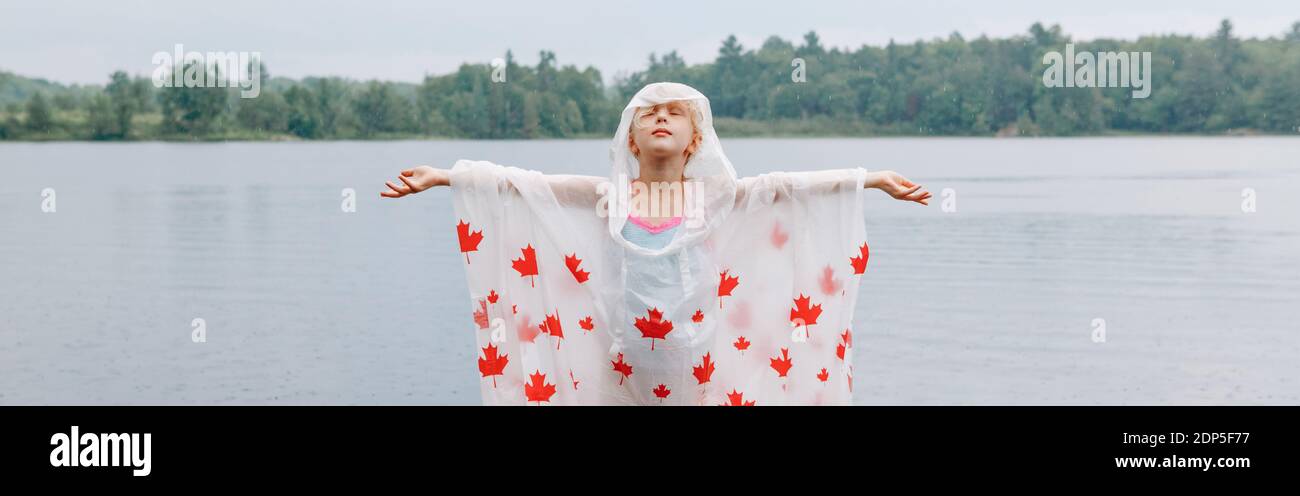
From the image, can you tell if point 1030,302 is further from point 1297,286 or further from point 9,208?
point 9,208

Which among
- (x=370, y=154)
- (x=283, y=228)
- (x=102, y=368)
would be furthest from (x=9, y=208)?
(x=370, y=154)

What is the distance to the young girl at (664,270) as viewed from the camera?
4766 millimetres

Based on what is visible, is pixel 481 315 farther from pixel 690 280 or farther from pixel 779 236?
pixel 779 236

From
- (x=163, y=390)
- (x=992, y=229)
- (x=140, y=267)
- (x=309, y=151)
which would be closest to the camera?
(x=163, y=390)

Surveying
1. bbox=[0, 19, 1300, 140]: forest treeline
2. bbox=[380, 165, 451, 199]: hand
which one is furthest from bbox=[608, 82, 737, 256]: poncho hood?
bbox=[0, 19, 1300, 140]: forest treeline

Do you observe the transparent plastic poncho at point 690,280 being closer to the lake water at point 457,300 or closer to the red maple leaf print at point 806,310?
the red maple leaf print at point 806,310

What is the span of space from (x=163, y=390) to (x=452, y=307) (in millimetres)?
4667

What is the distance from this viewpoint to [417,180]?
473 centimetres

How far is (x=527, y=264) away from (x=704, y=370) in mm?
676

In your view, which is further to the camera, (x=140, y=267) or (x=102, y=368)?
(x=140, y=267)

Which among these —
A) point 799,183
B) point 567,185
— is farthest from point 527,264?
point 799,183

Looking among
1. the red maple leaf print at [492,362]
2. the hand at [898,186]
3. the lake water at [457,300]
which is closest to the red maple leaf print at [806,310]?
the hand at [898,186]

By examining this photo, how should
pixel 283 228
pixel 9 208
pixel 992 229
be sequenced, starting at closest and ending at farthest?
pixel 992 229
pixel 283 228
pixel 9 208

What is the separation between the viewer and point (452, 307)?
15.5m
